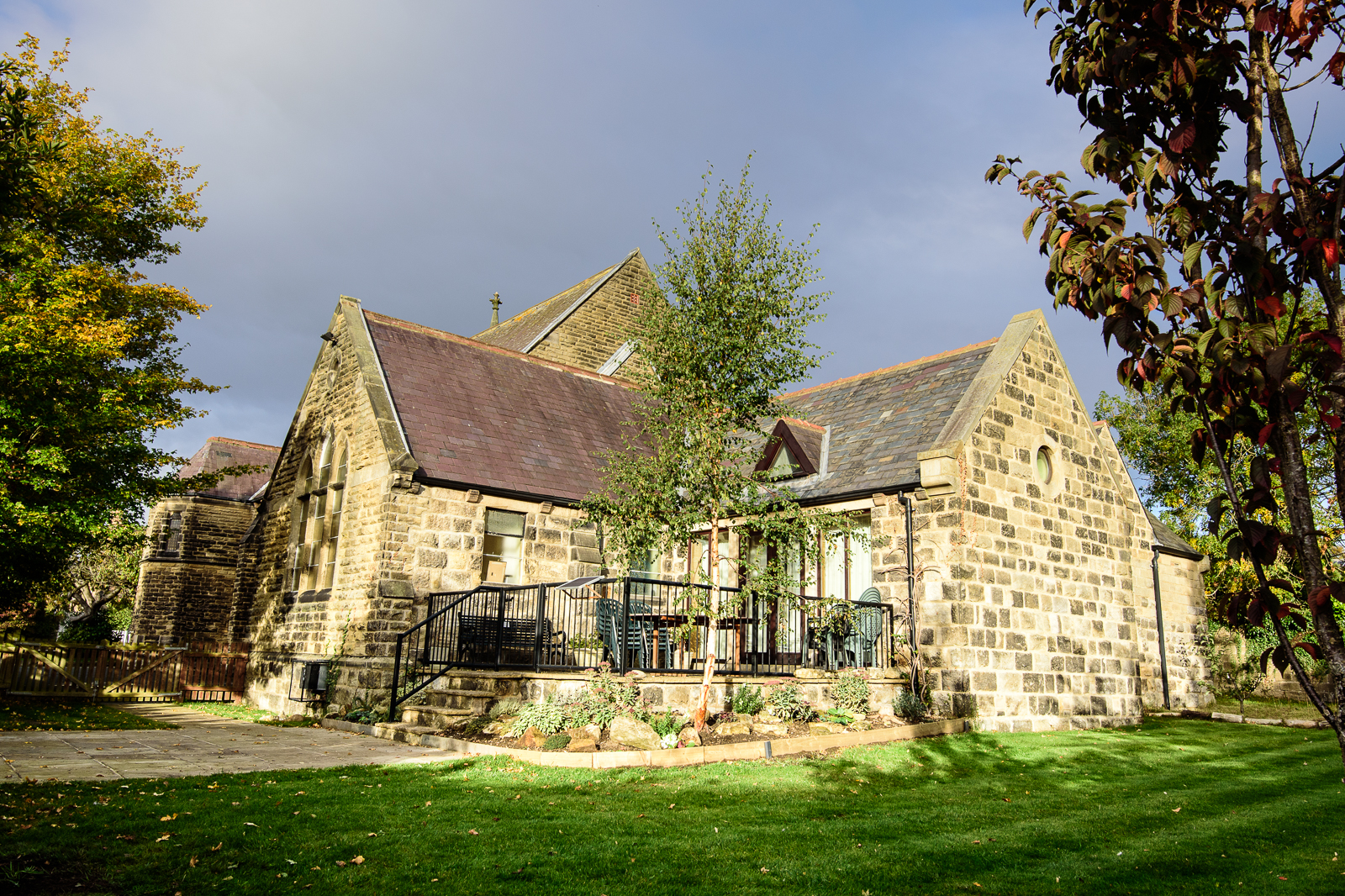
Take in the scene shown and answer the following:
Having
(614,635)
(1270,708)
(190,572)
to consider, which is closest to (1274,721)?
(1270,708)

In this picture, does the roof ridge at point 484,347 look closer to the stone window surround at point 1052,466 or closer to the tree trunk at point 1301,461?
the stone window surround at point 1052,466

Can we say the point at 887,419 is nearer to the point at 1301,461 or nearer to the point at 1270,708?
the point at 1270,708

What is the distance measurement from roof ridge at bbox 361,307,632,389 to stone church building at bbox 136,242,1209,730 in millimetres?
95

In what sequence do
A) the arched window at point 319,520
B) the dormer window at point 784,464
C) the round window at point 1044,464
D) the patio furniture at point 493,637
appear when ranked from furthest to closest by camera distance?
the arched window at point 319,520 → the dormer window at point 784,464 → the round window at point 1044,464 → the patio furniture at point 493,637

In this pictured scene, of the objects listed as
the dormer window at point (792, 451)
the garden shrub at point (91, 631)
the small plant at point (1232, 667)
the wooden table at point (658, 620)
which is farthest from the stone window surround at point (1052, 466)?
the garden shrub at point (91, 631)

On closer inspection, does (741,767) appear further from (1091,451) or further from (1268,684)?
(1268,684)

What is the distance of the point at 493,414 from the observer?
19.1 meters

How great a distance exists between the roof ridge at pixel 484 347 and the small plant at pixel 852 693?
10.6 meters

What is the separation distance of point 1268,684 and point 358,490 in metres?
23.0

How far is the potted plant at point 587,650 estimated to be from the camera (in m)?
14.0

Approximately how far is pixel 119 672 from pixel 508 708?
1241cm

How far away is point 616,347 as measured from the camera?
95.2ft

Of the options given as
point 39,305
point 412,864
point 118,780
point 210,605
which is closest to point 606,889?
point 412,864

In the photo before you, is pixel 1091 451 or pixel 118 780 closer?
pixel 118 780
